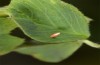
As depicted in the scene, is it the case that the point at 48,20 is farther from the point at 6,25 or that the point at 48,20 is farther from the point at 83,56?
the point at 83,56

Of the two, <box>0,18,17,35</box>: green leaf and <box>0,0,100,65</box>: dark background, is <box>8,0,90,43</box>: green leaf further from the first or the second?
<box>0,0,100,65</box>: dark background

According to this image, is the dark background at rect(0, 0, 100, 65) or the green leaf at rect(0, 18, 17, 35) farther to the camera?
the dark background at rect(0, 0, 100, 65)

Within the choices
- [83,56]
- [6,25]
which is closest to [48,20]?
[6,25]

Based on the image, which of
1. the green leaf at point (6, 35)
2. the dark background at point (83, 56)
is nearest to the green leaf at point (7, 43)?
the green leaf at point (6, 35)

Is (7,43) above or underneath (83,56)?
above

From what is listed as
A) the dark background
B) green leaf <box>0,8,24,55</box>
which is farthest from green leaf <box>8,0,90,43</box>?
the dark background

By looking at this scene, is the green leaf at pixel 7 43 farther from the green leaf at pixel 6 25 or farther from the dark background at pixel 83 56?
the dark background at pixel 83 56

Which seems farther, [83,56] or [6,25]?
[83,56]

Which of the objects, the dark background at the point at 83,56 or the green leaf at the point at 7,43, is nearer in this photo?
the green leaf at the point at 7,43
